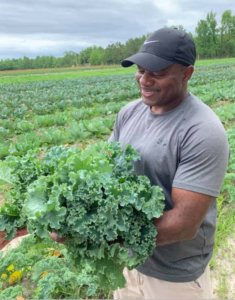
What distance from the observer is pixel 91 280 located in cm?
349

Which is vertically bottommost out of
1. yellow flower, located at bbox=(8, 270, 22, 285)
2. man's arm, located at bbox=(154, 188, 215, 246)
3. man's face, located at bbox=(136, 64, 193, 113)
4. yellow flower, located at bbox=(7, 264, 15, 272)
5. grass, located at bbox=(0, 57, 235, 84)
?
grass, located at bbox=(0, 57, 235, 84)

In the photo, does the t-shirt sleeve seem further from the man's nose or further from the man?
the man's nose

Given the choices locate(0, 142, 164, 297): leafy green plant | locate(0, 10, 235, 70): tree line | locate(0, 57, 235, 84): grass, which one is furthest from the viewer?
locate(0, 10, 235, 70): tree line

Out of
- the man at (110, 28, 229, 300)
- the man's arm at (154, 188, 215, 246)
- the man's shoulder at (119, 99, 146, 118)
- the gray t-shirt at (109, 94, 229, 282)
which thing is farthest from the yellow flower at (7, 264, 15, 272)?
the man's arm at (154, 188, 215, 246)

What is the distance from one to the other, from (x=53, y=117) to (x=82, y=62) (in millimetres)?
83362

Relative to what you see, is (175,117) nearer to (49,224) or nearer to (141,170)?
(141,170)

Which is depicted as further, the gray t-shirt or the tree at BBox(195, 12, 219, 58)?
the tree at BBox(195, 12, 219, 58)

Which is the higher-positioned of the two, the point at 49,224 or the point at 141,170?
the point at 141,170

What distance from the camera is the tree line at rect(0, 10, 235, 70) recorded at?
81.5 meters

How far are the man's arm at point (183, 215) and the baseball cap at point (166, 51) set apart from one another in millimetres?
724

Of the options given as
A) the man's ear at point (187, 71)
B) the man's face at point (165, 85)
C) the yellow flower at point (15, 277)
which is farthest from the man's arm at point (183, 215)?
the yellow flower at point (15, 277)

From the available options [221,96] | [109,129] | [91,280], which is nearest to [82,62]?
[221,96]

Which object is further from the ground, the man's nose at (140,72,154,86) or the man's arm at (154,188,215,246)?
the man's nose at (140,72,154,86)

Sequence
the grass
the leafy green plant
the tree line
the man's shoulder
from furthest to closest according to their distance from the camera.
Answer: the tree line
the grass
the man's shoulder
the leafy green plant
